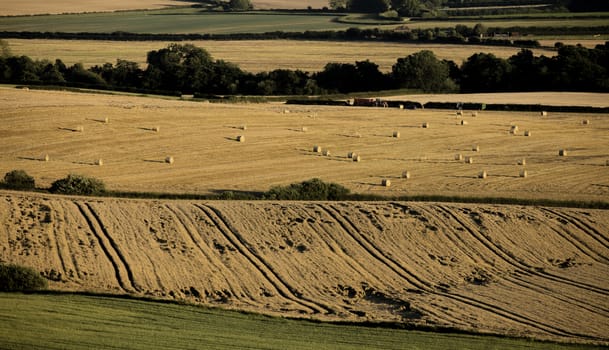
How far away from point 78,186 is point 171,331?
17918 mm

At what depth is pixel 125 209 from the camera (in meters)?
41.8

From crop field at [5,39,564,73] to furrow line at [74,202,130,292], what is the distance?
5772 centimetres

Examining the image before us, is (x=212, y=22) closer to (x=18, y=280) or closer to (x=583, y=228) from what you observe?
(x=583, y=228)

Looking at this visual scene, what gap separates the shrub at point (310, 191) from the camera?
4519cm

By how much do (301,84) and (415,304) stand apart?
181 feet

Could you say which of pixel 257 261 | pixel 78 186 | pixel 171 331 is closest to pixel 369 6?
pixel 78 186

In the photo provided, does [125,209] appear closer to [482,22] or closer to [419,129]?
[419,129]

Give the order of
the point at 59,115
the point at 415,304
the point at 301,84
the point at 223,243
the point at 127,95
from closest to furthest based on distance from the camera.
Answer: the point at 415,304
the point at 223,243
the point at 59,115
the point at 127,95
the point at 301,84

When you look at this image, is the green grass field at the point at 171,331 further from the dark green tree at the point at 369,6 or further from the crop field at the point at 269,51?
the dark green tree at the point at 369,6

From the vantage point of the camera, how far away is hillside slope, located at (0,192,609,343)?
3266 centimetres

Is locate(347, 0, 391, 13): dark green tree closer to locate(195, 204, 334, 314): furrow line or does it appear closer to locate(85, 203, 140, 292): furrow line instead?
locate(195, 204, 334, 314): furrow line

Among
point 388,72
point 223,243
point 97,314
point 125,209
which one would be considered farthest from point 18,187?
point 388,72

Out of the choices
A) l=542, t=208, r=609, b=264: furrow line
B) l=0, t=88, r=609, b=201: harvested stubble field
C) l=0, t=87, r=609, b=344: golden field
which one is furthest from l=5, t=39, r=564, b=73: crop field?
l=542, t=208, r=609, b=264: furrow line

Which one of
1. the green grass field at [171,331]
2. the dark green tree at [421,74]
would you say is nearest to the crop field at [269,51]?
the dark green tree at [421,74]
